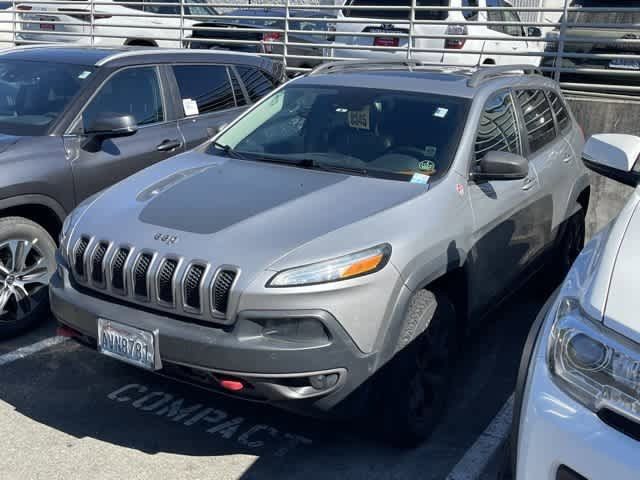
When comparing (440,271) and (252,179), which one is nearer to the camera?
(440,271)

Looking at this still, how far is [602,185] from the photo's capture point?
714cm

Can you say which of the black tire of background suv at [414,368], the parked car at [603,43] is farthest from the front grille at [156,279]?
the parked car at [603,43]

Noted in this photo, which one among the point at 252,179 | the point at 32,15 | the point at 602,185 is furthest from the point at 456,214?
the point at 32,15

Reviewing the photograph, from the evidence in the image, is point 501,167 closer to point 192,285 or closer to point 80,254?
point 192,285

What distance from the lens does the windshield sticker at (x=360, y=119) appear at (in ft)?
14.7

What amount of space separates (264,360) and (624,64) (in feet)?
20.3

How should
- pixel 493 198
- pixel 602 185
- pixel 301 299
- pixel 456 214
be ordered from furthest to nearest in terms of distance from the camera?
1. pixel 602 185
2. pixel 493 198
3. pixel 456 214
4. pixel 301 299

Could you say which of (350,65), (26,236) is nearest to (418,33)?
(350,65)

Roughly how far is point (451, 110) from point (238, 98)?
260cm

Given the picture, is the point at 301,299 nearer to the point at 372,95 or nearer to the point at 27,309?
the point at 372,95

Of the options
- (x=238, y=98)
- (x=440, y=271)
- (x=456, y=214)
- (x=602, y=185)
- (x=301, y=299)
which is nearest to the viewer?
(x=301, y=299)

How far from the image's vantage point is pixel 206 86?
20.5ft

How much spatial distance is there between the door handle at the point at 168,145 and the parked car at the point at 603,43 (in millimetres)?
4341

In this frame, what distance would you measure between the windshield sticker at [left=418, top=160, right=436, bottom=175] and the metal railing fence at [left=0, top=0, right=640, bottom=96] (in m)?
3.56
